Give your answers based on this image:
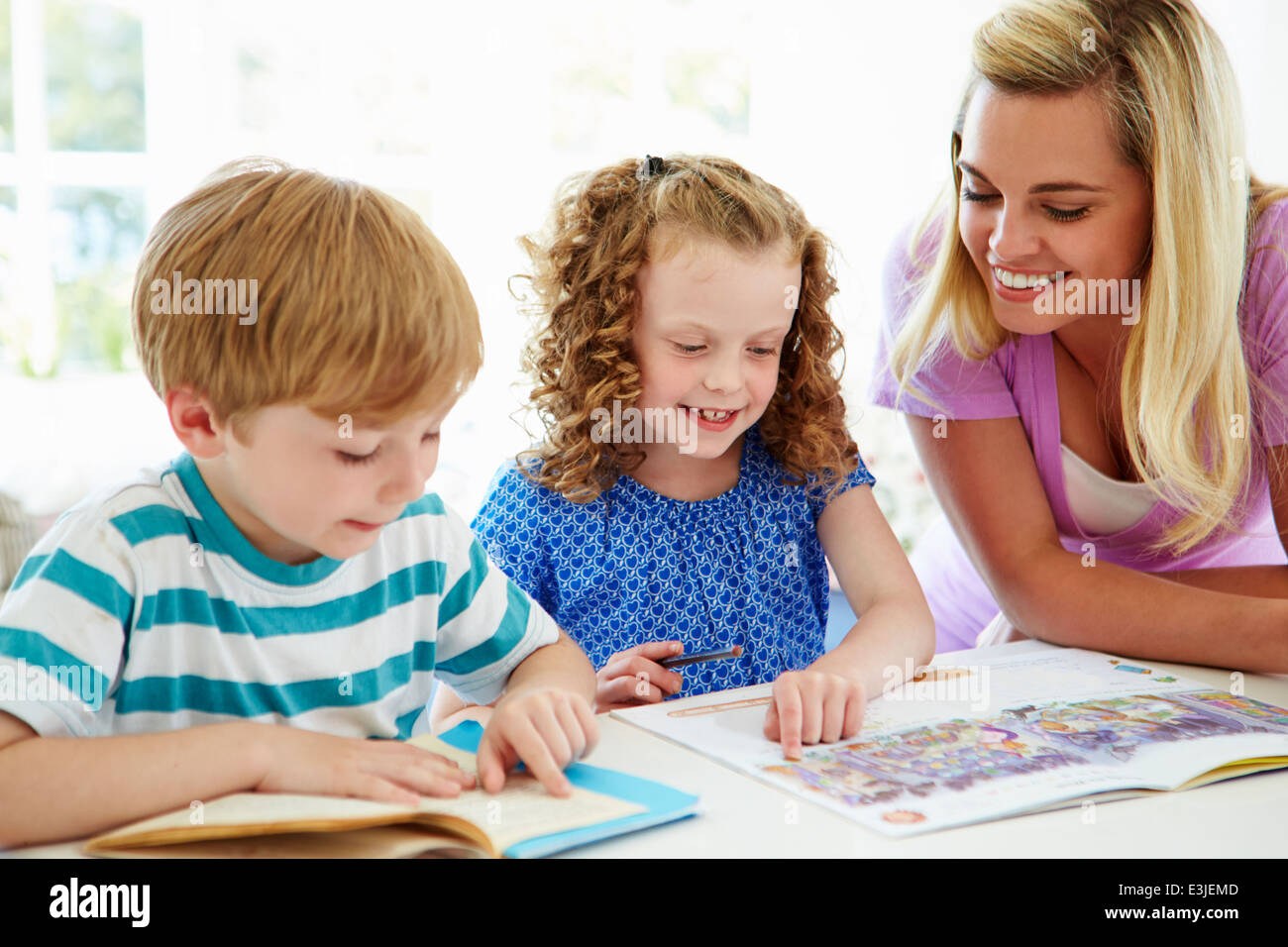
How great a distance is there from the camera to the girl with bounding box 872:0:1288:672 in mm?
1251

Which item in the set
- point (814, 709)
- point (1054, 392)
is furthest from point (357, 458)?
point (1054, 392)

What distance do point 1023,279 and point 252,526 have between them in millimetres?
886

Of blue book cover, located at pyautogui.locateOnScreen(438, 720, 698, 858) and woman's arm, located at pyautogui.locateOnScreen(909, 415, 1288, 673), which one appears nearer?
blue book cover, located at pyautogui.locateOnScreen(438, 720, 698, 858)

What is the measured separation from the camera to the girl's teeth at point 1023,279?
4.38 feet

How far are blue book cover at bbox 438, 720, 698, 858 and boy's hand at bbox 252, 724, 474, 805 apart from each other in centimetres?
9

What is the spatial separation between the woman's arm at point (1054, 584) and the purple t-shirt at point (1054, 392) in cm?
3

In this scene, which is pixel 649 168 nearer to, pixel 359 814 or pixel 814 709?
pixel 814 709

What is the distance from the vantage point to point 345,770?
80 cm

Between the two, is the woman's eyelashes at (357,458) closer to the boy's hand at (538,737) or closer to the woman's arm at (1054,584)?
the boy's hand at (538,737)

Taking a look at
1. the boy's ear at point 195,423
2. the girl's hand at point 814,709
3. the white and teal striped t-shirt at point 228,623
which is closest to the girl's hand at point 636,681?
the white and teal striped t-shirt at point 228,623

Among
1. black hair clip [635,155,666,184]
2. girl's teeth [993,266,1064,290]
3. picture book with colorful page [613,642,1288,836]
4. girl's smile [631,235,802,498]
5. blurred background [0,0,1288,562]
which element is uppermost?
blurred background [0,0,1288,562]

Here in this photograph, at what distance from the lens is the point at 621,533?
1.38m

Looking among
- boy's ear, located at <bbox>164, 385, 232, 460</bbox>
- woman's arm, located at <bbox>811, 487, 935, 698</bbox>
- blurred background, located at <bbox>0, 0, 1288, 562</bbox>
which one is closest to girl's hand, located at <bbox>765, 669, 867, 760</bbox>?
woman's arm, located at <bbox>811, 487, 935, 698</bbox>

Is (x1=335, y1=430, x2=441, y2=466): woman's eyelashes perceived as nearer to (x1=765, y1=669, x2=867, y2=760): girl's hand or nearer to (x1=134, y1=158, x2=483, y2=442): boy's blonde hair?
(x1=134, y1=158, x2=483, y2=442): boy's blonde hair
